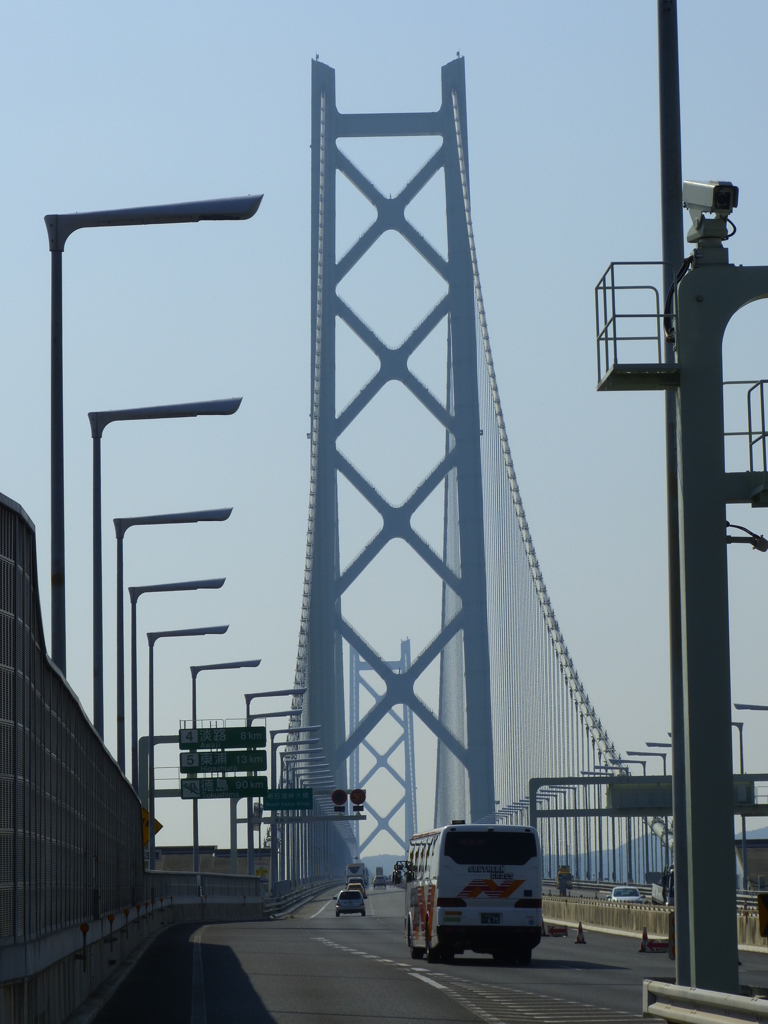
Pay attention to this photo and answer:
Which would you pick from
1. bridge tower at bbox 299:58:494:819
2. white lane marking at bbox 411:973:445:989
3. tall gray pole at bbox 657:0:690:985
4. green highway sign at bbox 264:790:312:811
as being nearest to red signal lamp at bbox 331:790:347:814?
bridge tower at bbox 299:58:494:819

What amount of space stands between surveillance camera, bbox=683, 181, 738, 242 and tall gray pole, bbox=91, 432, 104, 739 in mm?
13528

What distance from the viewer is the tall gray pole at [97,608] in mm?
25859

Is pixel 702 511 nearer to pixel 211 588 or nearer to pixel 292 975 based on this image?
pixel 292 975

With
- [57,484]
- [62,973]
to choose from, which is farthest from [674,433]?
A: [57,484]

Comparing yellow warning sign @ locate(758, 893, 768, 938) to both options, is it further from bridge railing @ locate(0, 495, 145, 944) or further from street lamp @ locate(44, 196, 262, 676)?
street lamp @ locate(44, 196, 262, 676)

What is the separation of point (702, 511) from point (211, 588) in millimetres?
24065

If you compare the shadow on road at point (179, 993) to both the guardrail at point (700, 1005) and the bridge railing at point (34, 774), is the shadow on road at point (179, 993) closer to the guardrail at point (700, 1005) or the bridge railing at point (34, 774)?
the bridge railing at point (34, 774)

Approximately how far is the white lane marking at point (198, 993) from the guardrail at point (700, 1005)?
14.9 ft

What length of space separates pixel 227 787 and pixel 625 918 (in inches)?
843

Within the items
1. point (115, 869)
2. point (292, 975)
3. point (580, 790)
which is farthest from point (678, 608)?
point (580, 790)

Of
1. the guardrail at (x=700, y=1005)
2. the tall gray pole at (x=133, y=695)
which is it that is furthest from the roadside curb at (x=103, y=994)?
the tall gray pole at (x=133, y=695)

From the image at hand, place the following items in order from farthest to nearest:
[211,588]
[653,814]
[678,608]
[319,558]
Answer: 1. [319,558]
2. [653,814]
3. [211,588]
4. [678,608]

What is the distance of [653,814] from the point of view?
160 feet

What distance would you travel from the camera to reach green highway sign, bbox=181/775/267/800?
56.5 m
